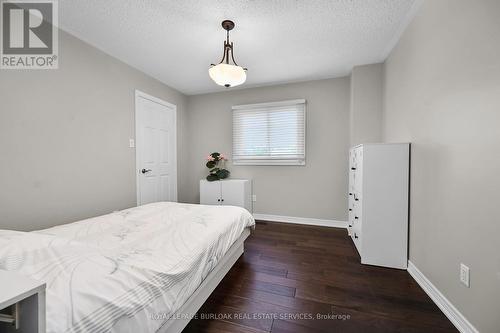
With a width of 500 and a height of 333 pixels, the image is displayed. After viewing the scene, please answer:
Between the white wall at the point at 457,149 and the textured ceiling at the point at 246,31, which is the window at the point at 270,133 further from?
the white wall at the point at 457,149

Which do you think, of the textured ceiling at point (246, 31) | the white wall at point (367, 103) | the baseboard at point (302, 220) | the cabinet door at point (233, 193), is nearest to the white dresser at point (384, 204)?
the white wall at point (367, 103)

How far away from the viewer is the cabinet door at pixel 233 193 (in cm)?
331

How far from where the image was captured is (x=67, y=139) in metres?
2.02

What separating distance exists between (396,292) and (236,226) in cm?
144

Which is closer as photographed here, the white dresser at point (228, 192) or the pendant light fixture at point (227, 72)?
the pendant light fixture at point (227, 72)

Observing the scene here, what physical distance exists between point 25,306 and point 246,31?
7.95ft

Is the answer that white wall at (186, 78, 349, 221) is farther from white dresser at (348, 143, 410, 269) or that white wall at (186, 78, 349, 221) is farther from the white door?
white dresser at (348, 143, 410, 269)

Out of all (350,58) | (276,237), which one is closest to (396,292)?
(276,237)

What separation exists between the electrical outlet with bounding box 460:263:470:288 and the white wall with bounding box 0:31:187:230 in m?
3.34

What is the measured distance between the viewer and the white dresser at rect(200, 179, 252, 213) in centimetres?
333

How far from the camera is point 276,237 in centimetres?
278

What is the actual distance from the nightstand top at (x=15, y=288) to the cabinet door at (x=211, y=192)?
2927mm

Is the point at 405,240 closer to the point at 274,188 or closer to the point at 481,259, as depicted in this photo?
the point at 481,259

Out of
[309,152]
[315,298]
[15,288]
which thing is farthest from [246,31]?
[315,298]
